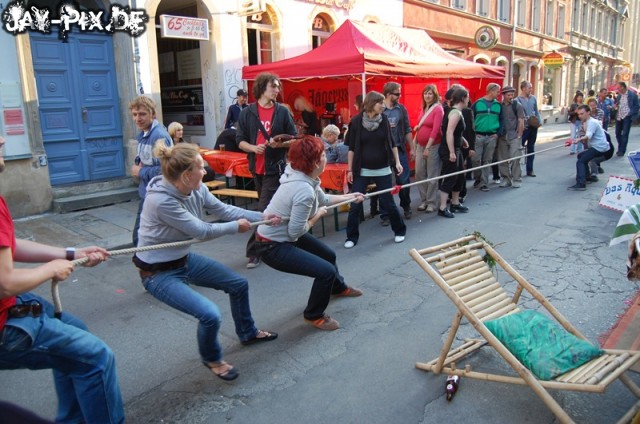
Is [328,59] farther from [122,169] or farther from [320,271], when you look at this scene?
[320,271]

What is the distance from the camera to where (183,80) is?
1223cm

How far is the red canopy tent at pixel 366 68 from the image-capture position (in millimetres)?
8852

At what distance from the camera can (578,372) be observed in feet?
9.11

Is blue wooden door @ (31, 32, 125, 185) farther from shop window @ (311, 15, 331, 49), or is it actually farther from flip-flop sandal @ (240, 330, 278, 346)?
flip-flop sandal @ (240, 330, 278, 346)

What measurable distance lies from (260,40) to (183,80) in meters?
2.03

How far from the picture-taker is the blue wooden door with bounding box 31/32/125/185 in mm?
8336

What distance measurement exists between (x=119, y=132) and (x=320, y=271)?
6790 mm

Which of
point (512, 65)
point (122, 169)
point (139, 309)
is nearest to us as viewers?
point (139, 309)

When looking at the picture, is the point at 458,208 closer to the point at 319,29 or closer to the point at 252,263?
the point at 252,263

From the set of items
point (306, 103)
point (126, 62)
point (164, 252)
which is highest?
point (126, 62)

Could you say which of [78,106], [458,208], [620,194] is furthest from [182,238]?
[78,106]

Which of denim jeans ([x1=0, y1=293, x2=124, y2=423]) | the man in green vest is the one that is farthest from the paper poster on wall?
denim jeans ([x1=0, y1=293, x2=124, y2=423])

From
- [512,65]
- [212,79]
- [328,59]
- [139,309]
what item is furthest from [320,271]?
[512,65]

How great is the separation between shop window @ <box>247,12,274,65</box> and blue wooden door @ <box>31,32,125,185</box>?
3892 millimetres
